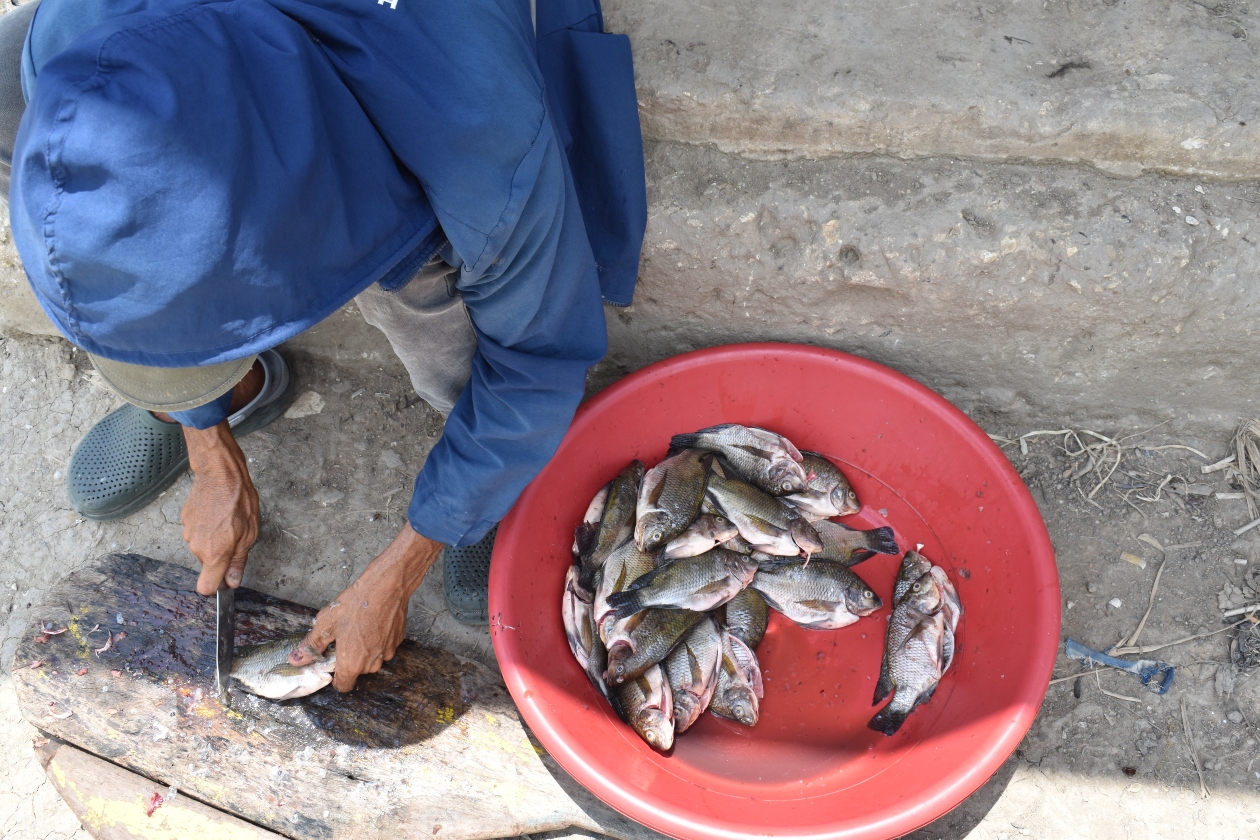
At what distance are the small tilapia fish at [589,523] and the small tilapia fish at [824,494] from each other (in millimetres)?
553

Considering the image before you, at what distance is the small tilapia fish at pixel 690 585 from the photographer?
2.26 metres

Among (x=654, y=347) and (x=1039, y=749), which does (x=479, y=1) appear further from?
(x=1039, y=749)

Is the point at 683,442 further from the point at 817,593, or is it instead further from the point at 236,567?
the point at 236,567

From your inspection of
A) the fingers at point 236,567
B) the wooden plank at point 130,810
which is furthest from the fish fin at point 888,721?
the fingers at point 236,567

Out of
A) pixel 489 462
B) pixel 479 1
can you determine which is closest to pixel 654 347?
pixel 489 462

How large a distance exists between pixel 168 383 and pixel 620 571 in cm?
125

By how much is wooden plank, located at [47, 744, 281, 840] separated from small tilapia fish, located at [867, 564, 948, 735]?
1648 mm

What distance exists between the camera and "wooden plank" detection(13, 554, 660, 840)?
210cm

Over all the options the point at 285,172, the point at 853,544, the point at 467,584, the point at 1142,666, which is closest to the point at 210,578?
the point at 467,584

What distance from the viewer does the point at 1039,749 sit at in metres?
2.30

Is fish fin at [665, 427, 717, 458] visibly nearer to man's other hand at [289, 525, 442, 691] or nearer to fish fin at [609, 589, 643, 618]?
fish fin at [609, 589, 643, 618]

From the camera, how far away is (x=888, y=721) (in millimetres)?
2225

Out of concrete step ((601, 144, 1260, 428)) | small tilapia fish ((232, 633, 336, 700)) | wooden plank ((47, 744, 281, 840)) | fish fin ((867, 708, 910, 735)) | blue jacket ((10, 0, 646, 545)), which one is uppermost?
blue jacket ((10, 0, 646, 545))

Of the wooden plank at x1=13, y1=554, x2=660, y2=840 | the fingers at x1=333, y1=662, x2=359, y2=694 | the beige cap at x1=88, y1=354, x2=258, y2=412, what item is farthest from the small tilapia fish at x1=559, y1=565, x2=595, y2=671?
the beige cap at x1=88, y1=354, x2=258, y2=412
